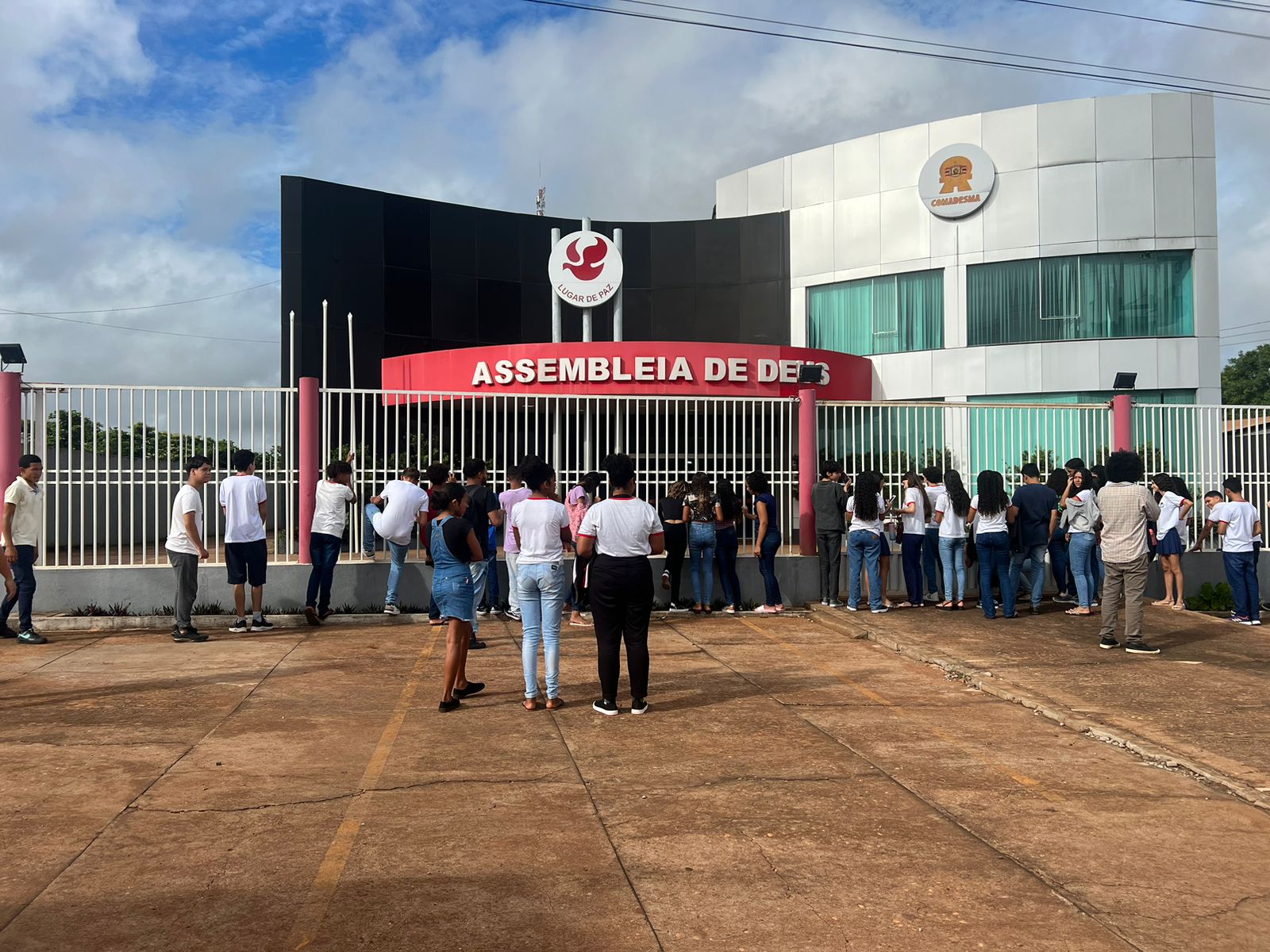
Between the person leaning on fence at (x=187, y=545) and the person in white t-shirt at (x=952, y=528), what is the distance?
8006 mm

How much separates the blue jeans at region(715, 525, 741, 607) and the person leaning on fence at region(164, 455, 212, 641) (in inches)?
223

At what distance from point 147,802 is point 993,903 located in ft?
12.6

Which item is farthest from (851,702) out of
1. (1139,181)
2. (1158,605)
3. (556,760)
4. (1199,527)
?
(1139,181)

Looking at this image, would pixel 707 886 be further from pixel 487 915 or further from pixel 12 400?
pixel 12 400

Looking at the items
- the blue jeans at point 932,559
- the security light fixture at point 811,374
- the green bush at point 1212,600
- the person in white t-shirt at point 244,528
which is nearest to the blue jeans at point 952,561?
the blue jeans at point 932,559

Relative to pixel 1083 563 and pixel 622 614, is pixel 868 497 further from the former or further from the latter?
pixel 622 614

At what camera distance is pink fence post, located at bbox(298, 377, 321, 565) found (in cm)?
1220

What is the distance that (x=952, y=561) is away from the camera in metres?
12.1

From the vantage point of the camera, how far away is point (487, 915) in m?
3.65

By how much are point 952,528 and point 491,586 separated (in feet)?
17.7

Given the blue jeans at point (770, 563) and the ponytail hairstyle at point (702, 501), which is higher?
the ponytail hairstyle at point (702, 501)

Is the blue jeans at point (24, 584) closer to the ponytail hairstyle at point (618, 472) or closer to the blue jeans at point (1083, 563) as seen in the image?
the ponytail hairstyle at point (618, 472)

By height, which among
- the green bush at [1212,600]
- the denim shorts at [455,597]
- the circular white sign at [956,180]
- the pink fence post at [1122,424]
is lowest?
the green bush at [1212,600]

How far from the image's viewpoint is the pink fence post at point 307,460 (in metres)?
12.2
